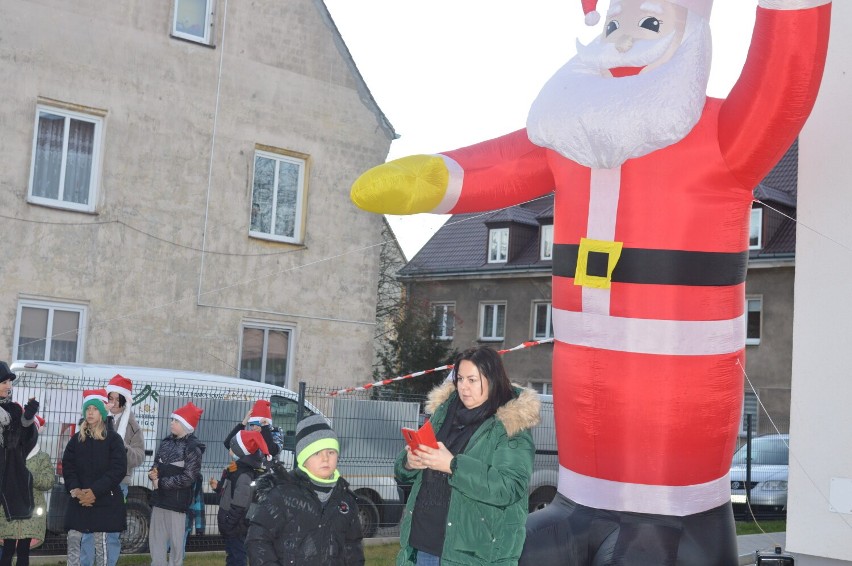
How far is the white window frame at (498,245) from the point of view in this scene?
108ft

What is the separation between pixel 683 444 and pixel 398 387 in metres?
20.4

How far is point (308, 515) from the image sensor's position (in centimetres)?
477

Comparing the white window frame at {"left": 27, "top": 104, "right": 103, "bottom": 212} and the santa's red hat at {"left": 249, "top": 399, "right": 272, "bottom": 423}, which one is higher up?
the white window frame at {"left": 27, "top": 104, "right": 103, "bottom": 212}

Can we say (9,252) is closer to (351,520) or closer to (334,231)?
(334,231)

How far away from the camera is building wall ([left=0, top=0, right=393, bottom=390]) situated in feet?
50.1

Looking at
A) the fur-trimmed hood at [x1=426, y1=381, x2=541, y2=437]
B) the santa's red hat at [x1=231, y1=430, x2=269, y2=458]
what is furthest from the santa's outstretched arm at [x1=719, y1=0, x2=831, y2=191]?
the santa's red hat at [x1=231, y1=430, x2=269, y2=458]

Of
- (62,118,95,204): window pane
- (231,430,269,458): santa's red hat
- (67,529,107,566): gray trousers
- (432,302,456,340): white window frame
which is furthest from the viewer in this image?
(432,302,456,340): white window frame

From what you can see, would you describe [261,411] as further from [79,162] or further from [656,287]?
[79,162]

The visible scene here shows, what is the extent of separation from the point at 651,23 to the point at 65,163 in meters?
12.4

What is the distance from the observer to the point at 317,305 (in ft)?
59.1

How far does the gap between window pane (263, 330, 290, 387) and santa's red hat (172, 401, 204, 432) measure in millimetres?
8484

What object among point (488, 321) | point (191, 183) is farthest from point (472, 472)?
point (488, 321)

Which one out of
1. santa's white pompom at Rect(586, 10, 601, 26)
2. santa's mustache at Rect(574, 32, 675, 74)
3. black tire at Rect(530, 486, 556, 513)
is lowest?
black tire at Rect(530, 486, 556, 513)

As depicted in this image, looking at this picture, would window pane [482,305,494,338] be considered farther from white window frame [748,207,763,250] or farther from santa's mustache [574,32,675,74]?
santa's mustache [574,32,675,74]
